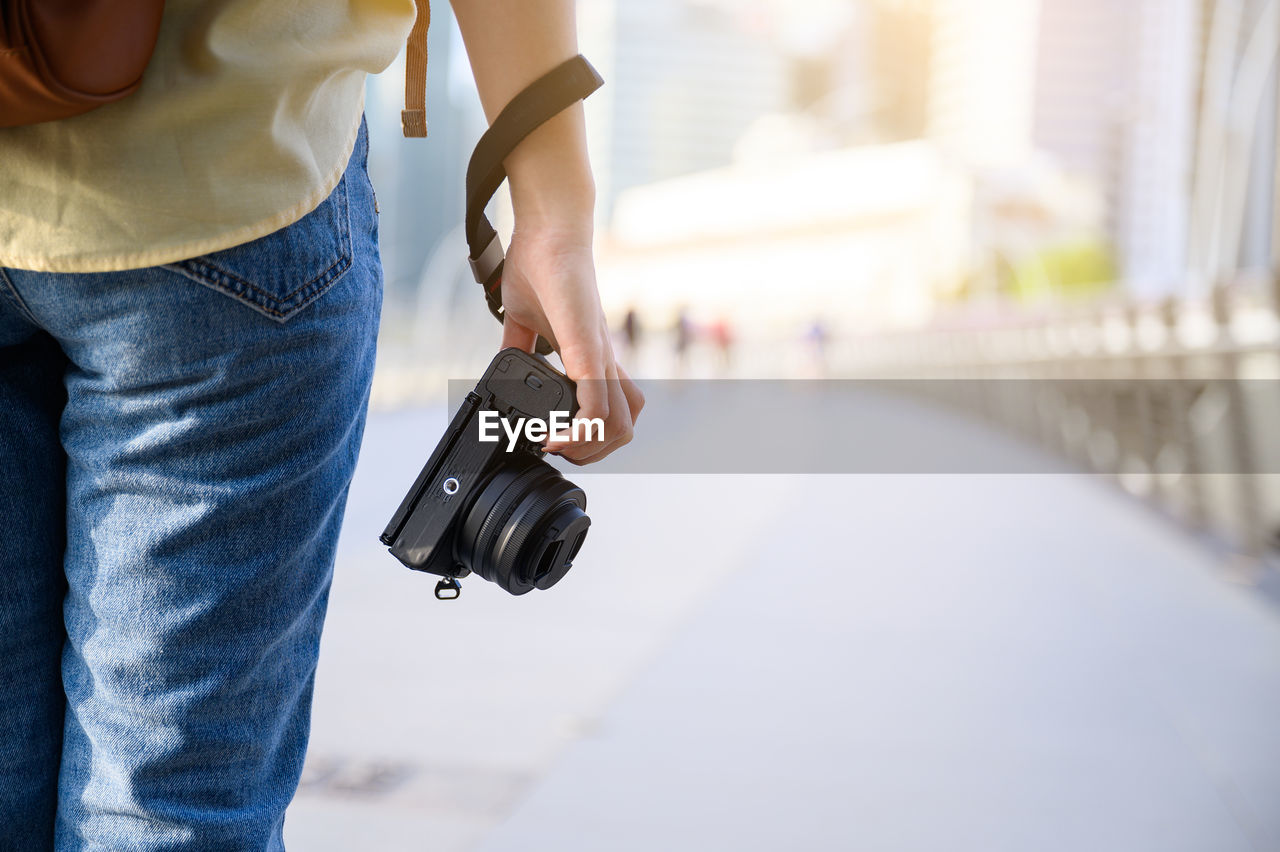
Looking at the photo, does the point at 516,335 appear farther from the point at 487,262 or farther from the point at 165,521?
the point at 165,521

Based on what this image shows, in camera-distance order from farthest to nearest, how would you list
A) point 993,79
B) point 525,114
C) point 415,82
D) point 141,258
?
1. point 993,79
2. point 415,82
3. point 525,114
4. point 141,258

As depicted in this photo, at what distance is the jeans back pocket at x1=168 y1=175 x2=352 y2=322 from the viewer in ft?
2.96

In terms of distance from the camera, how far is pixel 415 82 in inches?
49.6

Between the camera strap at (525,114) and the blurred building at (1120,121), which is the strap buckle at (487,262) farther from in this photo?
the blurred building at (1120,121)

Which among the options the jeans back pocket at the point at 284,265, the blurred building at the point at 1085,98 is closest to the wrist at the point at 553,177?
the jeans back pocket at the point at 284,265

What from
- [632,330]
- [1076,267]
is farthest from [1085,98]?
[632,330]

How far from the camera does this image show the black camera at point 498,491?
121cm

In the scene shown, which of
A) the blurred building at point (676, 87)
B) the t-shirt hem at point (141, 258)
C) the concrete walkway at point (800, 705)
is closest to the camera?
the t-shirt hem at point (141, 258)

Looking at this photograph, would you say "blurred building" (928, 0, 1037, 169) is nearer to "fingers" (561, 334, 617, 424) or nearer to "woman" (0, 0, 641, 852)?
"fingers" (561, 334, 617, 424)

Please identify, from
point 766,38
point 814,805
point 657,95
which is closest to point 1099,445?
point 814,805

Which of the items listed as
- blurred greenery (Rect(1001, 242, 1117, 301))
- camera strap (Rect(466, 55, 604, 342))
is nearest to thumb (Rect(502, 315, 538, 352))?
camera strap (Rect(466, 55, 604, 342))

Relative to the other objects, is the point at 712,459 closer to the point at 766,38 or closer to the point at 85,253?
the point at 85,253

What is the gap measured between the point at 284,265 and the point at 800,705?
9.67 ft

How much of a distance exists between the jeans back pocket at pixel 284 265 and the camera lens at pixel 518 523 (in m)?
0.31
